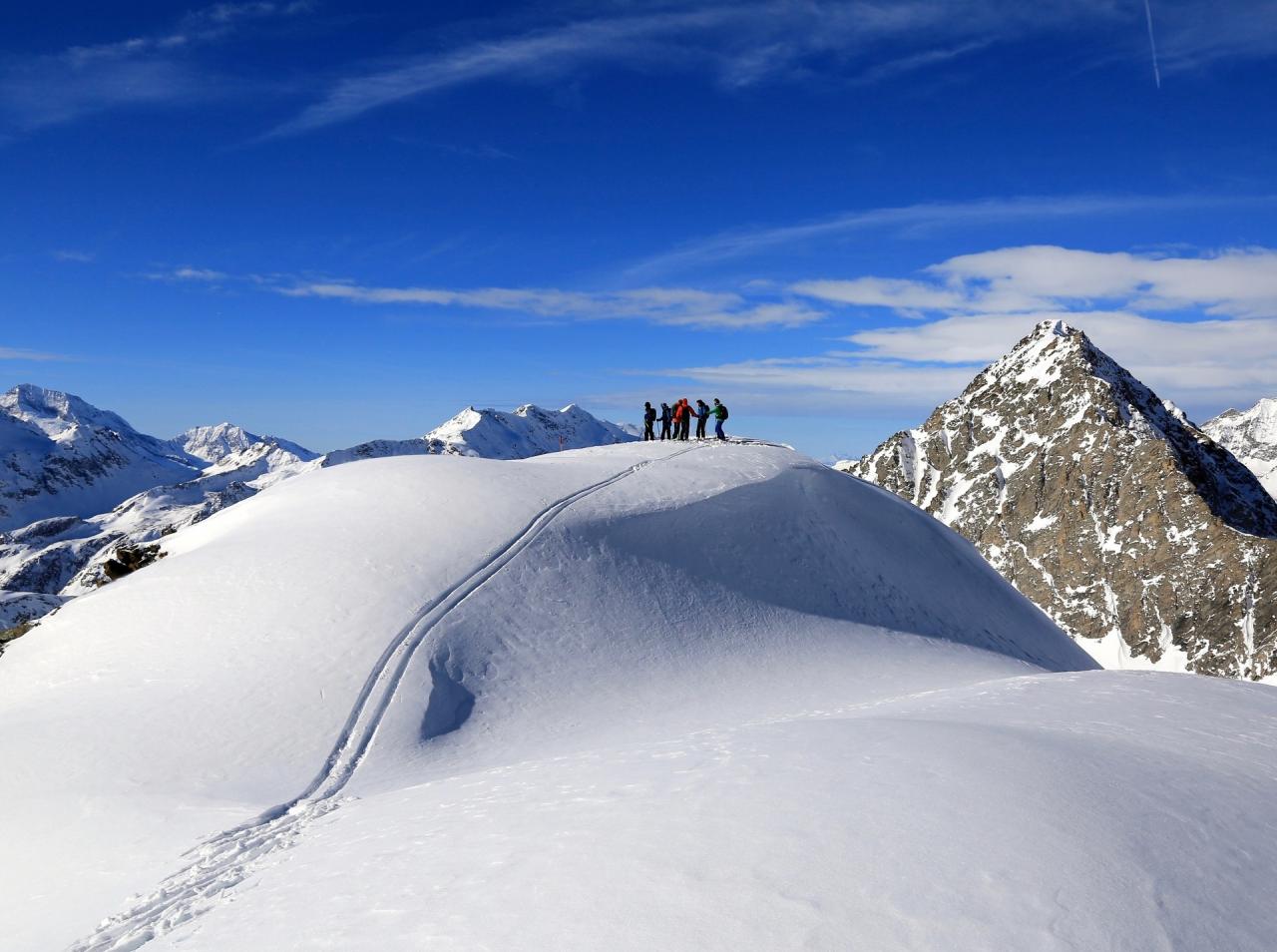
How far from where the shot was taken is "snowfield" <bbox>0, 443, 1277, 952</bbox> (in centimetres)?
884

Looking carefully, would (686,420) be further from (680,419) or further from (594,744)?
(594,744)

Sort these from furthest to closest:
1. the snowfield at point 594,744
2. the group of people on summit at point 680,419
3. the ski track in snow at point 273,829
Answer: the group of people on summit at point 680,419
the ski track in snow at point 273,829
the snowfield at point 594,744

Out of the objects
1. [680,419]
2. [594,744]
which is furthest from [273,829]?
[680,419]

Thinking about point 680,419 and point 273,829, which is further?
point 680,419

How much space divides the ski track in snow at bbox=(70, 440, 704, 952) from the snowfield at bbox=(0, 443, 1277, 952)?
68 mm

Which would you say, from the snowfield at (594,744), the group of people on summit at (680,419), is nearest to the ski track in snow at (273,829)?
the snowfield at (594,744)

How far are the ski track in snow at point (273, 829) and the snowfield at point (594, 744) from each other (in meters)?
0.07

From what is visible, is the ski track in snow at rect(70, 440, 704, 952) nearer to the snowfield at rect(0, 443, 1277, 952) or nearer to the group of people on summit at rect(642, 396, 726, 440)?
the snowfield at rect(0, 443, 1277, 952)

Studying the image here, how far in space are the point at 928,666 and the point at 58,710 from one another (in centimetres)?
2289

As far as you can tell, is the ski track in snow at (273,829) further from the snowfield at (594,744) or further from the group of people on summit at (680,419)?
the group of people on summit at (680,419)

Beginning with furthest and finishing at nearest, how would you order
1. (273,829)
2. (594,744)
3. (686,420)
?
(686,420), (594,744), (273,829)

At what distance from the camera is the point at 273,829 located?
45.9 feet

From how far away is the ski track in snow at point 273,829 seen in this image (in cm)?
1077

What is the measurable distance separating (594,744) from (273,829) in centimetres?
648
